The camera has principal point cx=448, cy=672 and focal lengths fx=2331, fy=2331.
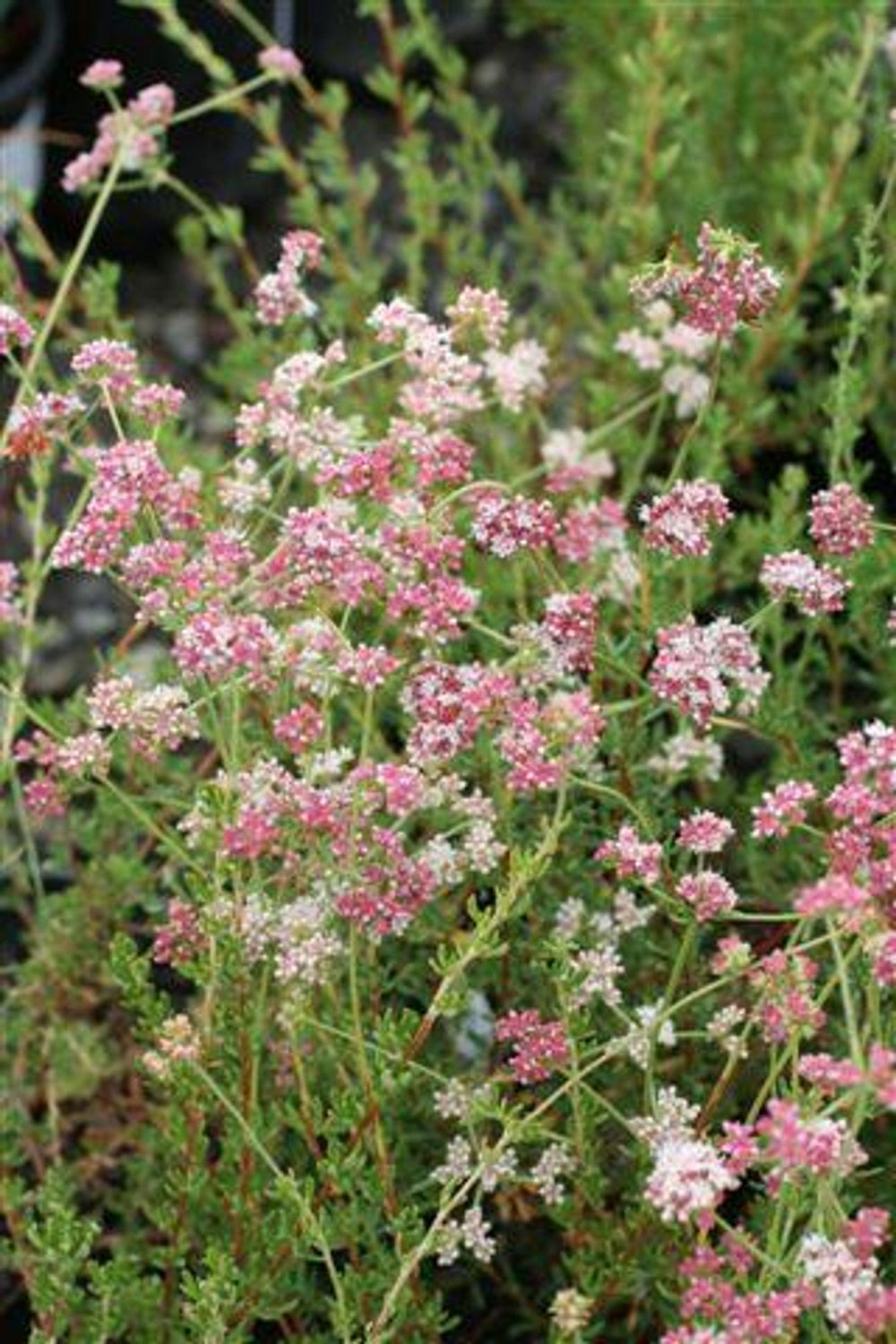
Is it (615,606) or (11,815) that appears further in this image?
(11,815)

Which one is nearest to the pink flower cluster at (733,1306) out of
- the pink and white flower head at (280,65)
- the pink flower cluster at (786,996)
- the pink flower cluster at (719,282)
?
the pink flower cluster at (786,996)

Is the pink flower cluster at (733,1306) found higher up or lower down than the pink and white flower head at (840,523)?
lower down

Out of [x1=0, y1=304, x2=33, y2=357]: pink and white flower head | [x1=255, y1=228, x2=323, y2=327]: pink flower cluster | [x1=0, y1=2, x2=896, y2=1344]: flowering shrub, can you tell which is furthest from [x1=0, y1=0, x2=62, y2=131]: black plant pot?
[x1=0, y1=304, x2=33, y2=357]: pink and white flower head

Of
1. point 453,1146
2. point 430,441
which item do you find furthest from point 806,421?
point 453,1146

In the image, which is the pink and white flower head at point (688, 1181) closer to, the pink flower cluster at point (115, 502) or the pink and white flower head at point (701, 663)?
the pink and white flower head at point (701, 663)

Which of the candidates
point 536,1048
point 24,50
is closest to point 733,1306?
point 536,1048

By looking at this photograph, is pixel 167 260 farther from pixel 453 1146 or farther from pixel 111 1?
pixel 453 1146
